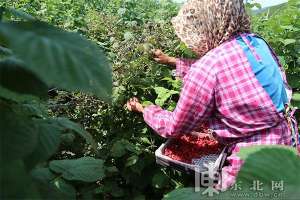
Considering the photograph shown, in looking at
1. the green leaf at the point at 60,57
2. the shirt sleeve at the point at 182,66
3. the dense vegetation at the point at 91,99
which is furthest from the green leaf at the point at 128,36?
the green leaf at the point at 60,57

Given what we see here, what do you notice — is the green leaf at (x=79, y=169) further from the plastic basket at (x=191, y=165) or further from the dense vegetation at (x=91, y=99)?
the plastic basket at (x=191, y=165)

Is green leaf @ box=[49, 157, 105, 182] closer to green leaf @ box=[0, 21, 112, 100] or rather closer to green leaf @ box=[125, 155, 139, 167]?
green leaf @ box=[0, 21, 112, 100]

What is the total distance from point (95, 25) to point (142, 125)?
0.82m

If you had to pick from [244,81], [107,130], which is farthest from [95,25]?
[244,81]

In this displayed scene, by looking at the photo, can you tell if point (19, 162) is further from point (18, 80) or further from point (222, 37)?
point (222, 37)

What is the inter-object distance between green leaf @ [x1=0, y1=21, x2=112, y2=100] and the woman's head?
1.83 meters

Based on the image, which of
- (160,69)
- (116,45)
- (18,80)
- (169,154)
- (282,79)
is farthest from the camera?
Result: (160,69)

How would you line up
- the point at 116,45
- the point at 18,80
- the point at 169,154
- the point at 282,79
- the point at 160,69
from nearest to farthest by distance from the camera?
the point at 18,80 < the point at 282,79 < the point at 169,154 < the point at 116,45 < the point at 160,69

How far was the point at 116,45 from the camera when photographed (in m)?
3.18

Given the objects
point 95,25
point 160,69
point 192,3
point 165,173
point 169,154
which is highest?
point 192,3

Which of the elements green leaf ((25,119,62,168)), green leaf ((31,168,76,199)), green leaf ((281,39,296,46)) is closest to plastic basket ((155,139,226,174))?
green leaf ((281,39,296,46))

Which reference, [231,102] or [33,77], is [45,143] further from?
[231,102]

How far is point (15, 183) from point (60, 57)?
0.88 ft

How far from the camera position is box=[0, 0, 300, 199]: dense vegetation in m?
0.89
